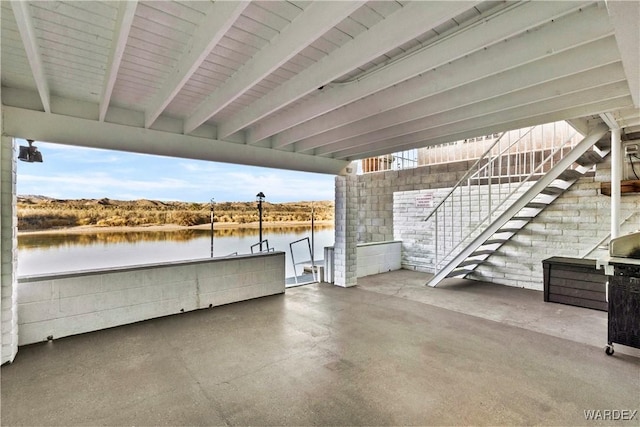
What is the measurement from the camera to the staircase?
4.21 meters

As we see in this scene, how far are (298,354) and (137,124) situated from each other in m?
3.07

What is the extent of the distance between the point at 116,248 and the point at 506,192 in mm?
6737

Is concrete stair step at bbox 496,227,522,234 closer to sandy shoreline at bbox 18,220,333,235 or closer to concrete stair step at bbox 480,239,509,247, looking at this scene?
concrete stair step at bbox 480,239,509,247

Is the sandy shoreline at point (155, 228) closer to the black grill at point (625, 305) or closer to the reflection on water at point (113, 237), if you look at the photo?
the reflection on water at point (113, 237)

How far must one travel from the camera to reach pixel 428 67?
209cm

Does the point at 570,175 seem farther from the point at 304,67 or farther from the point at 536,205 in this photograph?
the point at 304,67

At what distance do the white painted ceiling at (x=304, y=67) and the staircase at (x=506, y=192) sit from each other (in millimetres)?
819

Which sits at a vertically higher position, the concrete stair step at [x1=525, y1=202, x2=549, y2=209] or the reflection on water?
the concrete stair step at [x1=525, y1=202, x2=549, y2=209]

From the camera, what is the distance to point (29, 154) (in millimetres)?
3027

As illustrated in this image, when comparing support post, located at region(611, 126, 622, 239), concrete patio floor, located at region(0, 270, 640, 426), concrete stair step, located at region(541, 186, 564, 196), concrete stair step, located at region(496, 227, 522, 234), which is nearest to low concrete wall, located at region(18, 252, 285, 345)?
concrete patio floor, located at region(0, 270, 640, 426)

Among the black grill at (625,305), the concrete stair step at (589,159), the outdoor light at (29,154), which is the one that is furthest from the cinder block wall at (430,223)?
the outdoor light at (29,154)

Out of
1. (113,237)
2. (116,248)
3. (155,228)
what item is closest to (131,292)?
(116,248)

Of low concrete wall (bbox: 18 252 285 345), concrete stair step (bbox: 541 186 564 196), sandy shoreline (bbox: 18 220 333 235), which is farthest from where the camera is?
concrete stair step (bbox: 541 186 564 196)

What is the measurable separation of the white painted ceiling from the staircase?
82 centimetres
